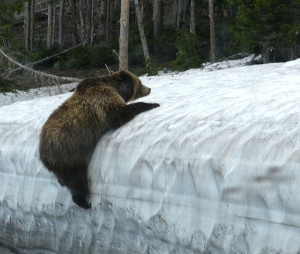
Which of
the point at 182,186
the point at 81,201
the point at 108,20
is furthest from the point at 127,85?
the point at 108,20

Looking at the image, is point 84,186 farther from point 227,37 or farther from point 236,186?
point 227,37

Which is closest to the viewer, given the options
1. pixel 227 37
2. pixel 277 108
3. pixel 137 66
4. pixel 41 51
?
pixel 277 108

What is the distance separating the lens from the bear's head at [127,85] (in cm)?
548

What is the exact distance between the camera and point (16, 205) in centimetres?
569

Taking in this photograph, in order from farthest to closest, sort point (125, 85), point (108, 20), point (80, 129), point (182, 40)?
point (108, 20), point (182, 40), point (125, 85), point (80, 129)

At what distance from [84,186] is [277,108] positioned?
2138 millimetres

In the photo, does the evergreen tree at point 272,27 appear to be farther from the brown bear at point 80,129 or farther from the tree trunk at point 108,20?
the tree trunk at point 108,20

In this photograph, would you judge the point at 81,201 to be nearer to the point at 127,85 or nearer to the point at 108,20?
the point at 127,85

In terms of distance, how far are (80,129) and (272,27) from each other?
9342 mm

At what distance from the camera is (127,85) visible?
5609mm

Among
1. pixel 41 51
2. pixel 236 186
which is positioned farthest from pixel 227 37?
pixel 236 186

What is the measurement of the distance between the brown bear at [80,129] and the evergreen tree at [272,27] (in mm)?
8334

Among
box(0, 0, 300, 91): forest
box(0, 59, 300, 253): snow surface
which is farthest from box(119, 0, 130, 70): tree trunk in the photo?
box(0, 59, 300, 253): snow surface

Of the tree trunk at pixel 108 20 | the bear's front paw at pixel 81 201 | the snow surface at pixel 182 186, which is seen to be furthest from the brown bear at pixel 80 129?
the tree trunk at pixel 108 20
